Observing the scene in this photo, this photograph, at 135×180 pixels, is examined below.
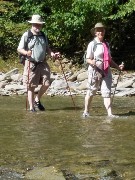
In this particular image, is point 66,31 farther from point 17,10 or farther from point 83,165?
point 83,165

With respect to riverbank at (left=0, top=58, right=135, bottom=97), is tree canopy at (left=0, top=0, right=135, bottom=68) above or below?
above

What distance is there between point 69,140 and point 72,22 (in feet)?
43.6

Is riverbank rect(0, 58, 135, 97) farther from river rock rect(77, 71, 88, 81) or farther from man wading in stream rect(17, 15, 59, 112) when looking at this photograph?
man wading in stream rect(17, 15, 59, 112)

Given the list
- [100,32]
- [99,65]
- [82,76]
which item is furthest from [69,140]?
[82,76]

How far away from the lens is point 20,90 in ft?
52.4

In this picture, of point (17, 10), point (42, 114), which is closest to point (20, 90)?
point (42, 114)

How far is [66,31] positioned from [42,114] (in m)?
11.1

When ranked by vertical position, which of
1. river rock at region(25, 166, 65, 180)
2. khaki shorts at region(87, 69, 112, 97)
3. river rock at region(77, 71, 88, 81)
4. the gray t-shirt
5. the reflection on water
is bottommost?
the reflection on water

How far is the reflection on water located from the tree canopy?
8.91 metres

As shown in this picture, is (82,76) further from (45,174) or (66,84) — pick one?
(45,174)

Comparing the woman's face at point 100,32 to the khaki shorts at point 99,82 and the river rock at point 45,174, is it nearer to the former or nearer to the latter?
the khaki shorts at point 99,82

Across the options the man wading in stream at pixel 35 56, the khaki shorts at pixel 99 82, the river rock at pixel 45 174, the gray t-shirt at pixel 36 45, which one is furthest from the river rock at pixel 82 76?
the river rock at pixel 45 174

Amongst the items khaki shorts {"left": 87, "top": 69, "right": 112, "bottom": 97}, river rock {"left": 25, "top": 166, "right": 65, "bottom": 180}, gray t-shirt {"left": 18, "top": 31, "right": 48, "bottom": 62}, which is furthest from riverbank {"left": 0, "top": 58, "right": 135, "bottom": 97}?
river rock {"left": 25, "top": 166, "right": 65, "bottom": 180}

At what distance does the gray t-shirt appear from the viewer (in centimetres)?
1116
